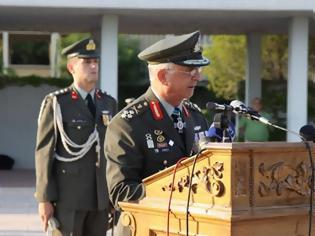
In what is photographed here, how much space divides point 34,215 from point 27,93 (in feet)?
24.3

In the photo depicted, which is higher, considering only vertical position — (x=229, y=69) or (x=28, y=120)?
(x=229, y=69)

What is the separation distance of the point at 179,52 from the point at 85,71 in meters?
2.01

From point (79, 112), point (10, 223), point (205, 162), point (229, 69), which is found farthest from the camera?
point (229, 69)

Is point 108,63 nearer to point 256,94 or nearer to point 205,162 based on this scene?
point 256,94

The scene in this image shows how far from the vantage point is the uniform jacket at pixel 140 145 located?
3.12 meters

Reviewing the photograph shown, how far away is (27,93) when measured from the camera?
56.5 ft

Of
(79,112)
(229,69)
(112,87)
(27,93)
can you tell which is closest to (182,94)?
(79,112)

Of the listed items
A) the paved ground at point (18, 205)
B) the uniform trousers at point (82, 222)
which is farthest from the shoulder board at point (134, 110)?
the paved ground at point (18, 205)

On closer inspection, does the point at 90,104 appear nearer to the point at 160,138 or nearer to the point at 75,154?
the point at 75,154

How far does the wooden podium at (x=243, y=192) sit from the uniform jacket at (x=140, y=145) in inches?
14.0

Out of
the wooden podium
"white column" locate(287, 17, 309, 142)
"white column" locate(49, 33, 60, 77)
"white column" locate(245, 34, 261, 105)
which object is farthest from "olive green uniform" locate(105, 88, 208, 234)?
"white column" locate(49, 33, 60, 77)

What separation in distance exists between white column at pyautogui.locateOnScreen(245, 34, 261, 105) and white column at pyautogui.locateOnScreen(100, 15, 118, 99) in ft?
15.5

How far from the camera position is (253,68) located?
17.8 m

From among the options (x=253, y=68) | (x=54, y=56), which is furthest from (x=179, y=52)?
(x=54, y=56)
